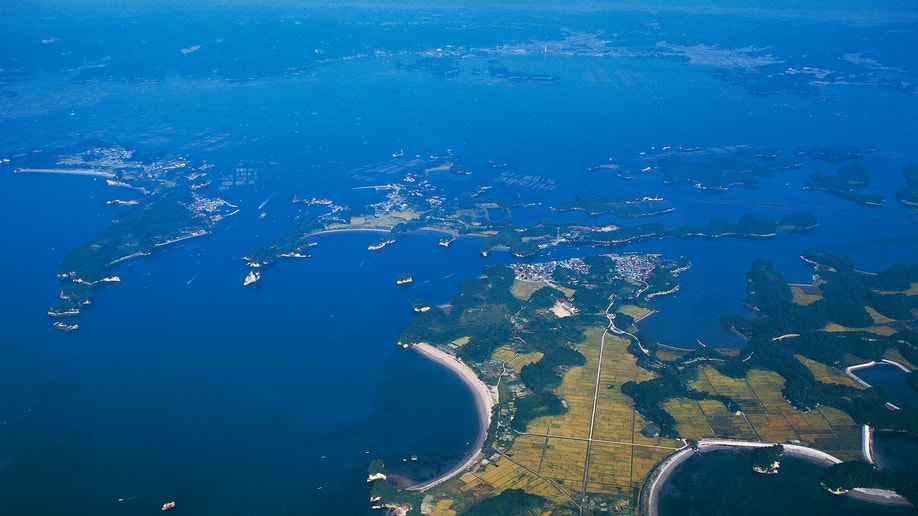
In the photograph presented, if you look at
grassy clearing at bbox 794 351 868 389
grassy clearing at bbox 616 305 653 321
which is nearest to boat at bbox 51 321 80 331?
grassy clearing at bbox 616 305 653 321

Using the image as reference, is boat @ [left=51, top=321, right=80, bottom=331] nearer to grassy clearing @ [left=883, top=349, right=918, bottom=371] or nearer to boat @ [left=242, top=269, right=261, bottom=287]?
boat @ [left=242, top=269, right=261, bottom=287]

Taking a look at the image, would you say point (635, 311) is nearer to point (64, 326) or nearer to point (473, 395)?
point (473, 395)

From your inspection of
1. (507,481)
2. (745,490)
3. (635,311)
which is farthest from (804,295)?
(507,481)

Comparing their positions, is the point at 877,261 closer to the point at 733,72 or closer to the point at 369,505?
the point at 369,505

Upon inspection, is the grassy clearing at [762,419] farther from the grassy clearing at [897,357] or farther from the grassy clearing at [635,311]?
the grassy clearing at [635,311]

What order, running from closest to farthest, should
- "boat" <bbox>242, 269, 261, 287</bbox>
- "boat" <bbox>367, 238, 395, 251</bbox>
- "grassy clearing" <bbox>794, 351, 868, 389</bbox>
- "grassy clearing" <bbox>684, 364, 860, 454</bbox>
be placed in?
"grassy clearing" <bbox>684, 364, 860, 454</bbox>
"grassy clearing" <bbox>794, 351, 868, 389</bbox>
"boat" <bbox>242, 269, 261, 287</bbox>
"boat" <bbox>367, 238, 395, 251</bbox>

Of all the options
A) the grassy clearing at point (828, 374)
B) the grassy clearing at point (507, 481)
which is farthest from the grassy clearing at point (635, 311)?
the grassy clearing at point (507, 481)

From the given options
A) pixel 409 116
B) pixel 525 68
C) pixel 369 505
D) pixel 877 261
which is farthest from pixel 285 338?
pixel 525 68
